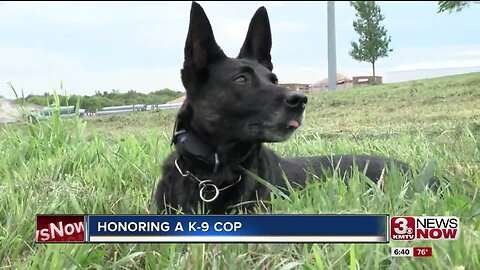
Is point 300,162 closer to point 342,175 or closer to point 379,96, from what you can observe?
point 342,175

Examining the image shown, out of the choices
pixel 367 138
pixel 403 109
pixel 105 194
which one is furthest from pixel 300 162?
pixel 105 194

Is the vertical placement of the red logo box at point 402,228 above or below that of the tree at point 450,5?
below

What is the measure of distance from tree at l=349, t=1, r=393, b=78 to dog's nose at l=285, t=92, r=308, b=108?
234mm

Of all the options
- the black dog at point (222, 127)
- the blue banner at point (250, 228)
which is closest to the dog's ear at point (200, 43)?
the black dog at point (222, 127)

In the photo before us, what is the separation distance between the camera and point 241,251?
162cm

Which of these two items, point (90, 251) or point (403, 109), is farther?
point (403, 109)

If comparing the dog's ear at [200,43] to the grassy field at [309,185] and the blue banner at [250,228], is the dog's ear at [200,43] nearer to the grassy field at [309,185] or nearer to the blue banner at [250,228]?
the grassy field at [309,185]

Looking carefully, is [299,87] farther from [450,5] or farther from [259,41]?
[450,5]

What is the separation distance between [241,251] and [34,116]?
138 cm

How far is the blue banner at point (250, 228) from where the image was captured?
5.12ft

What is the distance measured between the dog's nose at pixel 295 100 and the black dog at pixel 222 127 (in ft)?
0.25

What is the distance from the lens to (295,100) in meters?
1.91

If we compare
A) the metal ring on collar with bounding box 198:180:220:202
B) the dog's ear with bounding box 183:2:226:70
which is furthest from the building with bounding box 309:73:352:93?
the metal ring on collar with bounding box 198:180:220:202

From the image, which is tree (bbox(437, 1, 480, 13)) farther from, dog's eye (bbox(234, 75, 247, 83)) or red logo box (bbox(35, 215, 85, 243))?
red logo box (bbox(35, 215, 85, 243))
